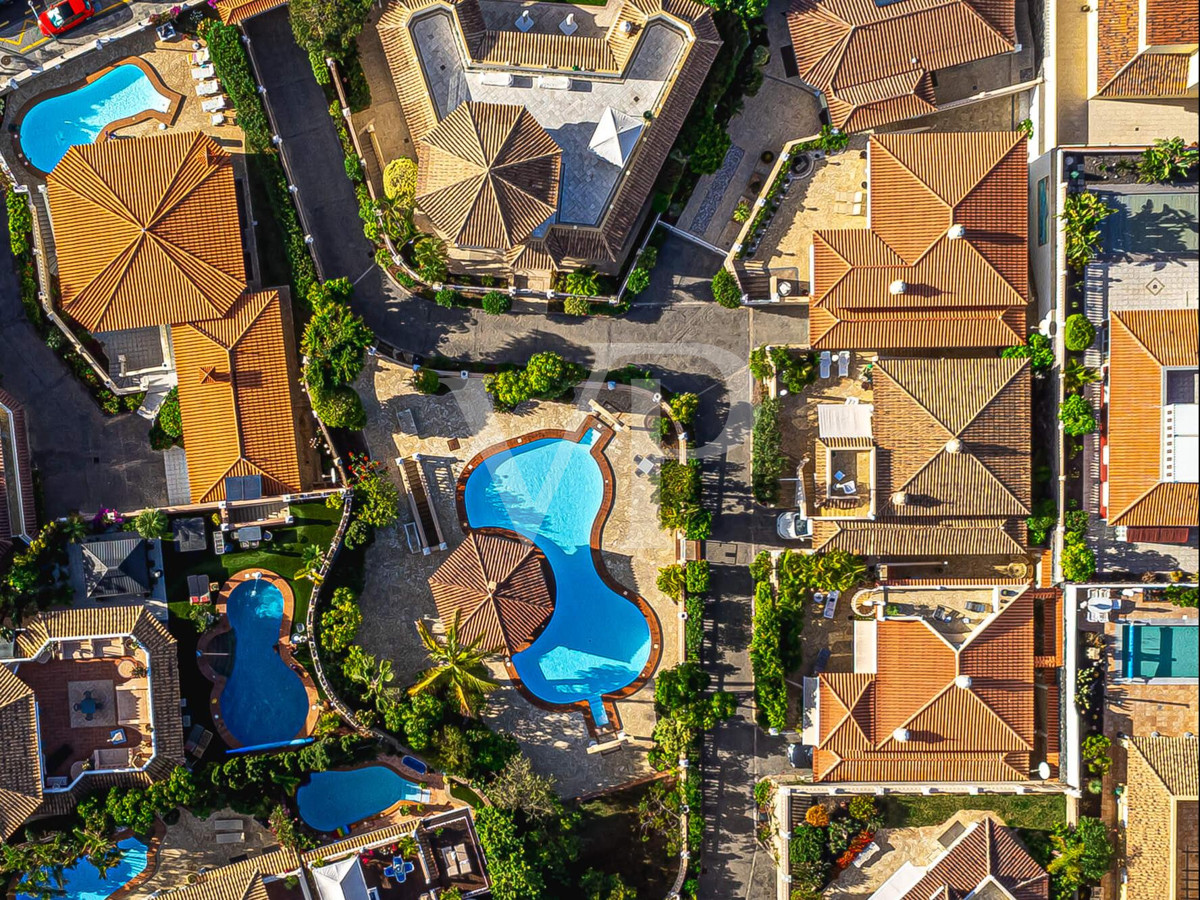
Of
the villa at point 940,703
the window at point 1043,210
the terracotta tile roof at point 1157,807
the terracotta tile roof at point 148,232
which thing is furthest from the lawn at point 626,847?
the window at point 1043,210

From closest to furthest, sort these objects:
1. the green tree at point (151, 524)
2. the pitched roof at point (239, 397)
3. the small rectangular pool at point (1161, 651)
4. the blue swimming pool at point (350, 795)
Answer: the small rectangular pool at point (1161, 651)
the pitched roof at point (239, 397)
the green tree at point (151, 524)
the blue swimming pool at point (350, 795)

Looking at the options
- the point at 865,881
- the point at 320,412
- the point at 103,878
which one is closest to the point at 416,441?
the point at 320,412

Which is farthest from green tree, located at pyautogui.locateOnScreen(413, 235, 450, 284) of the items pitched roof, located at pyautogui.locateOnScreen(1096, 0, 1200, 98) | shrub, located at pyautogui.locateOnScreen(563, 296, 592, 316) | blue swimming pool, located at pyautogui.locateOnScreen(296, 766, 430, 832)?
pitched roof, located at pyautogui.locateOnScreen(1096, 0, 1200, 98)

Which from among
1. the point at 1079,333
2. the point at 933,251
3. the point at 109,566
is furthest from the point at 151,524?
the point at 1079,333

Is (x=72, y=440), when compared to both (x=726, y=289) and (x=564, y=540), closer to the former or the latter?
(x=564, y=540)

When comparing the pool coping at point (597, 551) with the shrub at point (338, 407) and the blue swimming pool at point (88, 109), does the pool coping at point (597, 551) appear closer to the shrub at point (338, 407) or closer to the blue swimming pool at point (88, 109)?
the shrub at point (338, 407)

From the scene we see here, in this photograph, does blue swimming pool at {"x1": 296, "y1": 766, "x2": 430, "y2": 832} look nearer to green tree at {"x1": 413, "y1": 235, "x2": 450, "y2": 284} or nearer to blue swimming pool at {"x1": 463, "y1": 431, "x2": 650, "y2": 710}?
blue swimming pool at {"x1": 463, "y1": 431, "x2": 650, "y2": 710}
